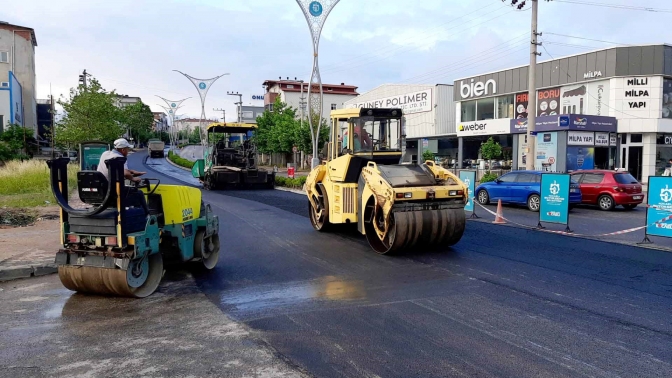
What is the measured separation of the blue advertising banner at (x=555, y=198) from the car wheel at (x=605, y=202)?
6.13 metres

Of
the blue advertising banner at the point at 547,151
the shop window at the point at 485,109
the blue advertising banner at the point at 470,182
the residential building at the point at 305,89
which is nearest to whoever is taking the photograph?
the blue advertising banner at the point at 470,182

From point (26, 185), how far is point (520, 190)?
66.3ft

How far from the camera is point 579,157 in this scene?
31.4 metres

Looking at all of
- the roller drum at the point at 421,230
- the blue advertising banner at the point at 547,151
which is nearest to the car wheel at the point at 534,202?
the roller drum at the point at 421,230

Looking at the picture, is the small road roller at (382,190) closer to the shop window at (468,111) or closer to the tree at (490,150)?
the tree at (490,150)

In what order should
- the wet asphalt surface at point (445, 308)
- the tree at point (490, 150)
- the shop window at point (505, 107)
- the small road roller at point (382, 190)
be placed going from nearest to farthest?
the wet asphalt surface at point (445, 308), the small road roller at point (382, 190), the tree at point (490, 150), the shop window at point (505, 107)

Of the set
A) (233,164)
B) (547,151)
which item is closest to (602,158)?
(547,151)

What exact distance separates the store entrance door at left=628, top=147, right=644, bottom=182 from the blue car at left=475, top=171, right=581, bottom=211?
1649 centimetres

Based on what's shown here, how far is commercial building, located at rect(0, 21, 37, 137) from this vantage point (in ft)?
187

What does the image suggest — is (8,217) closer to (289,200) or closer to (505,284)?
(289,200)

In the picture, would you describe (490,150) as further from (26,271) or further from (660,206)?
(26,271)

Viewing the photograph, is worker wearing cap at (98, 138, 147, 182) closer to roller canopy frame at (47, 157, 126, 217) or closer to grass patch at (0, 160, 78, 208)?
roller canopy frame at (47, 157, 126, 217)

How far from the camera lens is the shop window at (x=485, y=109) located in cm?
4066

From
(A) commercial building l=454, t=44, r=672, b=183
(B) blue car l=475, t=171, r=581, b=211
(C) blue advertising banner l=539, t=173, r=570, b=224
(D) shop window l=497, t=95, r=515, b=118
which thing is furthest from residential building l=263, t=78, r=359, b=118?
(C) blue advertising banner l=539, t=173, r=570, b=224
